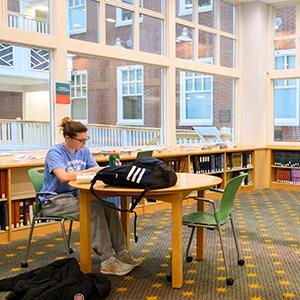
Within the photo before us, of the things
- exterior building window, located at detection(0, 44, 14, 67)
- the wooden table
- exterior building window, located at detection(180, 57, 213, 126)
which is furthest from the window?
the wooden table

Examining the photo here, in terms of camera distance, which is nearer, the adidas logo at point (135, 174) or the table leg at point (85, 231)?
the adidas logo at point (135, 174)

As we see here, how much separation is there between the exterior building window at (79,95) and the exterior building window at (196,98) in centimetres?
192

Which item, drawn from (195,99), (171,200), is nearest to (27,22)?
(171,200)

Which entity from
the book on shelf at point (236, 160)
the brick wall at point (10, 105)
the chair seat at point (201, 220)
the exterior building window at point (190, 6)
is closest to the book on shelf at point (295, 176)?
the book on shelf at point (236, 160)

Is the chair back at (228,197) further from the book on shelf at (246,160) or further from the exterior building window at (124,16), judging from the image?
the book on shelf at (246,160)

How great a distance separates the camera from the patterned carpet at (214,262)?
9.87ft

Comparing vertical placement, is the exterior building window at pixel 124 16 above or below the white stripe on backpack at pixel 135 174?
above

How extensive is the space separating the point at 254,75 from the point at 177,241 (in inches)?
219

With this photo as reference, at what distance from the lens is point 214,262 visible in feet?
11.9

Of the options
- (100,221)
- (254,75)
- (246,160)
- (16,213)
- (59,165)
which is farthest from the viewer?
(254,75)

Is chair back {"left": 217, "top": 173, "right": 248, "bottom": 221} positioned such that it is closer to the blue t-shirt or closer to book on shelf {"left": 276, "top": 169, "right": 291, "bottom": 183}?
the blue t-shirt

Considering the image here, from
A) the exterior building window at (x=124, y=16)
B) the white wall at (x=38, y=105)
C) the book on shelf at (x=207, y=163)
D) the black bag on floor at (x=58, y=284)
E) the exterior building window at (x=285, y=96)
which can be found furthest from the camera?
the exterior building window at (x=285, y=96)

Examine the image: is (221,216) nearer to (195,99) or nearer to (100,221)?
(100,221)

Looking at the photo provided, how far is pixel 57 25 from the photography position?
512 cm
